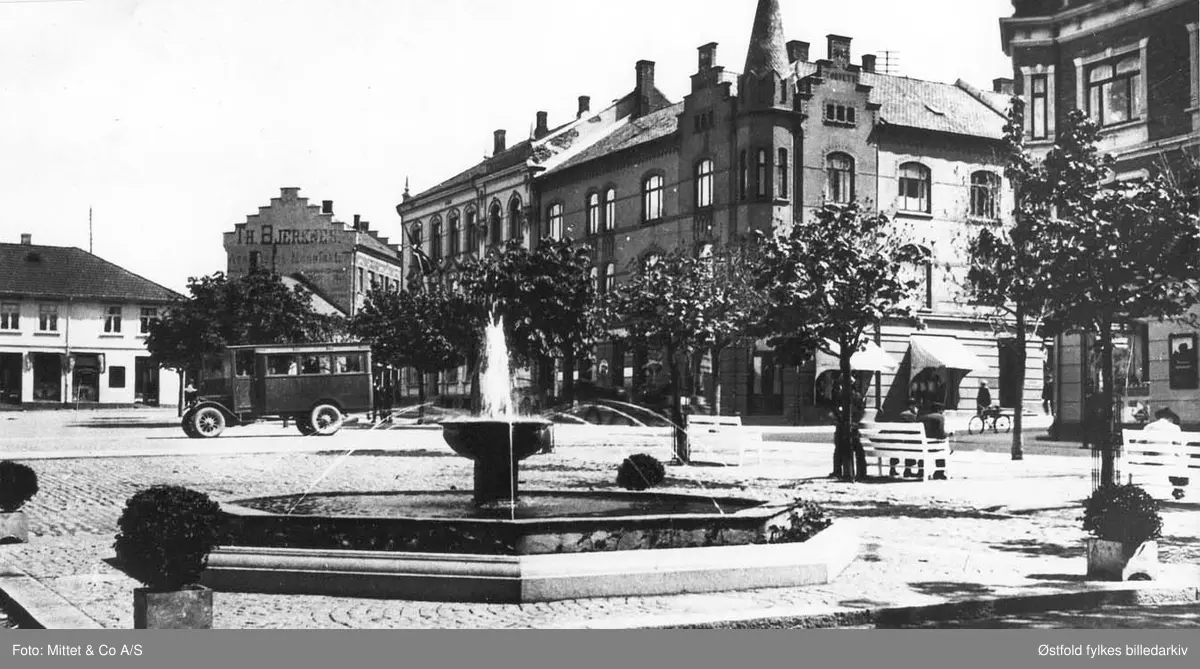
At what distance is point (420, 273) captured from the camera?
41812mm

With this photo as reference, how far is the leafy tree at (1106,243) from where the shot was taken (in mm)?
12266

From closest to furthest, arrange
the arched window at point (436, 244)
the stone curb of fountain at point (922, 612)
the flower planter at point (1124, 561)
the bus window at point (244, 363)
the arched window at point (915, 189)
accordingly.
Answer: the stone curb of fountain at point (922, 612), the flower planter at point (1124, 561), the bus window at point (244, 363), the arched window at point (436, 244), the arched window at point (915, 189)

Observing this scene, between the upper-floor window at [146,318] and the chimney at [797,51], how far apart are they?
22.6 meters

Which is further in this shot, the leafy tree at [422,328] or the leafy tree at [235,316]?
the leafy tree at [235,316]

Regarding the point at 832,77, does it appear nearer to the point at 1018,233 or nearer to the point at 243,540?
the point at 1018,233

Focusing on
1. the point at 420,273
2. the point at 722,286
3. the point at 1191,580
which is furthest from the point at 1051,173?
the point at 420,273

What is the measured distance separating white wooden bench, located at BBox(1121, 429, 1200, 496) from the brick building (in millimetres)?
19185

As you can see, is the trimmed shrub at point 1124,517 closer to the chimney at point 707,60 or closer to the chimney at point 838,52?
the chimney at point 707,60

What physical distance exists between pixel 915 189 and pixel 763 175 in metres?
5.55

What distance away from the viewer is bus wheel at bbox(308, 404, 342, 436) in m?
30.8

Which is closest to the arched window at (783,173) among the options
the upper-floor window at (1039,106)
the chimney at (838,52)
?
the chimney at (838,52)

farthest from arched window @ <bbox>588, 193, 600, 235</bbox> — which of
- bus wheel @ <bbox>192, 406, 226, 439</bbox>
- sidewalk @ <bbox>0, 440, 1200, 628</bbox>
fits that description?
sidewalk @ <bbox>0, 440, 1200, 628</bbox>

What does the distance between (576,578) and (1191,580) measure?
4775mm

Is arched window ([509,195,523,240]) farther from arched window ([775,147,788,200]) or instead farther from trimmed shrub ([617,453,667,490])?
trimmed shrub ([617,453,667,490])
